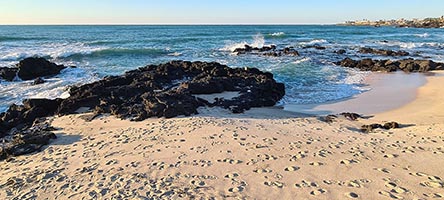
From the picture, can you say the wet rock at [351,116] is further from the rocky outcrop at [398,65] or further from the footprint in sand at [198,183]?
the rocky outcrop at [398,65]

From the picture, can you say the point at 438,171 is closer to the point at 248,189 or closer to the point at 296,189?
the point at 296,189

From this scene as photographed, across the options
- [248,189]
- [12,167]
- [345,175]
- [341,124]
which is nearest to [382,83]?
[341,124]

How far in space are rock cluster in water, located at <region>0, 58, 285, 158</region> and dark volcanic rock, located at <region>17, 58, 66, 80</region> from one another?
6107mm

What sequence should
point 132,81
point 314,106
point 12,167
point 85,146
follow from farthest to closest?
point 132,81
point 314,106
point 85,146
point 12,167

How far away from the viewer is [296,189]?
206 inches

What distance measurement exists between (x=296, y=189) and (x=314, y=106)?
679cm

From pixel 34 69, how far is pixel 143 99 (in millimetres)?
A: 10039

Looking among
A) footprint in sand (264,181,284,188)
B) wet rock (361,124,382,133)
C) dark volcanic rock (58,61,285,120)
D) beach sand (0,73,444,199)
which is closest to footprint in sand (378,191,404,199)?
beach sand (0,73,444,199)

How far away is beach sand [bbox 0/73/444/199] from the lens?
5266 millimetres

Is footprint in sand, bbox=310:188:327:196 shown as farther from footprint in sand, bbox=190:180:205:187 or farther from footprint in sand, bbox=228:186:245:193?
footprint in sand, bbox=190:180:205:187

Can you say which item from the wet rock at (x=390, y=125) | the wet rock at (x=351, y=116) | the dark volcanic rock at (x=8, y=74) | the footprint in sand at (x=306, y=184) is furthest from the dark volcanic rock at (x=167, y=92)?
the dark volcanic rock at (x=8, y=74)

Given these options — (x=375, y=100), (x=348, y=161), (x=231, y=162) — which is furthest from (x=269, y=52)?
(x=231, y=162)

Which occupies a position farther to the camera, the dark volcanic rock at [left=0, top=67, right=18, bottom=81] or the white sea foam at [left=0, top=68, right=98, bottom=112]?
the dark volcanic rock at [left=0, top=67, right=18, bottom=81]

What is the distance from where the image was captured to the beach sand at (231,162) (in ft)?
17.3
